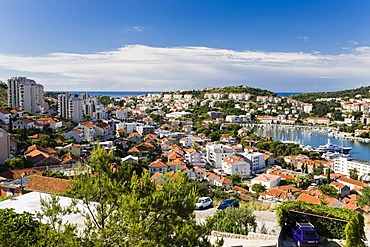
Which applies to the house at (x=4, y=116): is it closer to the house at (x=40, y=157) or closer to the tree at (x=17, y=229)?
the house at (x=40, y=157)

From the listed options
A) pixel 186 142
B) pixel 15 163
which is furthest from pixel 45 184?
pixel 186 142

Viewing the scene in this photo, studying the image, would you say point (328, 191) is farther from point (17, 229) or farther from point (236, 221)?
point (17, 229)

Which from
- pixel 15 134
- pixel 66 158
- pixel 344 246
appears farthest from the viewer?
pixel 15 134

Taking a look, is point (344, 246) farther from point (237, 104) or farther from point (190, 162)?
point (237, 104)

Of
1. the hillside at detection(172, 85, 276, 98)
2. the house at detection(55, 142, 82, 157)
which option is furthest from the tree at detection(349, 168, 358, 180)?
the hillside at detection(172, 85, 276, 98)

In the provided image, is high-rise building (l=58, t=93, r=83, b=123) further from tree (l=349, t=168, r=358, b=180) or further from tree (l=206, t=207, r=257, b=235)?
tree (l=206, t=207, r=257, b=235)

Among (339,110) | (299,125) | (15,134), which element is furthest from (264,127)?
(15,134)
